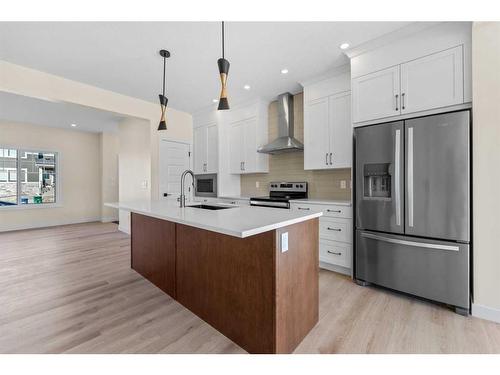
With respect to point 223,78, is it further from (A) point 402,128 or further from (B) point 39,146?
(B) point 39,146

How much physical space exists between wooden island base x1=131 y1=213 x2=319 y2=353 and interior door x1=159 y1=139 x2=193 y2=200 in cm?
295

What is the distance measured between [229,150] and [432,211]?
11.0 feet

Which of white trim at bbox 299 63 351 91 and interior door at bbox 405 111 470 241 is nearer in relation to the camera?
interior door at bbox 405 111 470 241

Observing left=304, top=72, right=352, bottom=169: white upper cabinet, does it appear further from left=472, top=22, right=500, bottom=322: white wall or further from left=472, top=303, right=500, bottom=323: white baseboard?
left=472, top=303, right=500, bottom=323: white baseboard

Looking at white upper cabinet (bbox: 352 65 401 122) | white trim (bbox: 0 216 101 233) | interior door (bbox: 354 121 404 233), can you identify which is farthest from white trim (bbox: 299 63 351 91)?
white trim (bbox: 0 216 101 233)

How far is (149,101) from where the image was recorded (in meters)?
4.57

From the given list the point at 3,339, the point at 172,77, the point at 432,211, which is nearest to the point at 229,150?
the point at 172,77

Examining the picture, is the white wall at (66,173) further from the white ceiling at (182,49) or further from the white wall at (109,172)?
the white ceiling at (182,49)

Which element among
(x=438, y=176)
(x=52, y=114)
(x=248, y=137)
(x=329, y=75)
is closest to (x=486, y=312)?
(x=438, y=176)

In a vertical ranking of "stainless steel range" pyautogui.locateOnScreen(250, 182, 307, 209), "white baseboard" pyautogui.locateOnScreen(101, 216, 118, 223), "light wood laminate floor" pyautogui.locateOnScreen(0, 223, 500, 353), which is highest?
"stainless steel range" pyautogui.locateOnScreen(250, 182, 307, 209)

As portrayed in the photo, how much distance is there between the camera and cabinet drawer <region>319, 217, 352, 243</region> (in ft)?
9.33

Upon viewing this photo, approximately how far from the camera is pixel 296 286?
1.65 m

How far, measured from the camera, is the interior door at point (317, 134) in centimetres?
327

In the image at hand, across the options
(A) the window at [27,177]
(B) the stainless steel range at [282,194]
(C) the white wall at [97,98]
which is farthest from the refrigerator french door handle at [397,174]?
(A) the window at [27,177]
